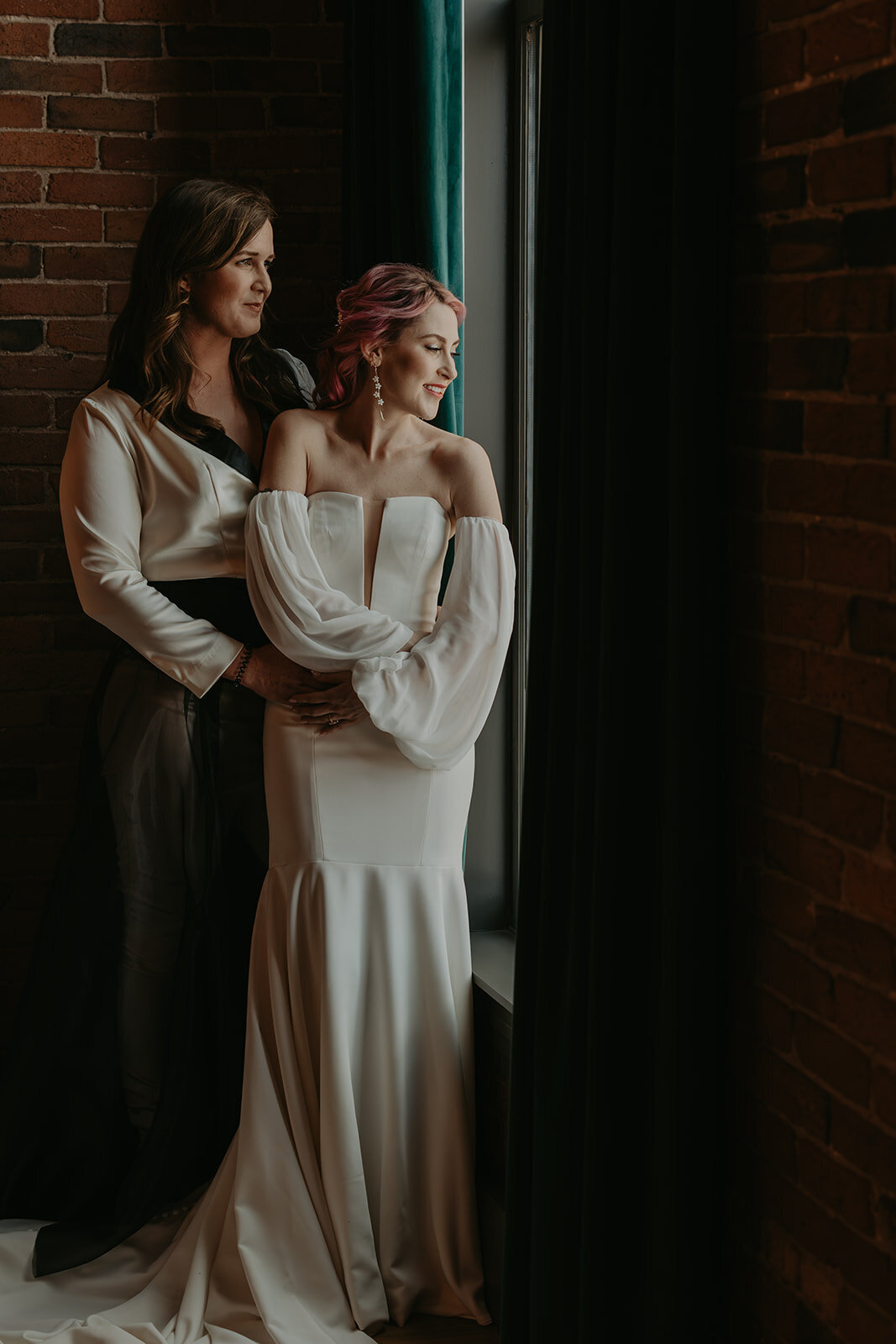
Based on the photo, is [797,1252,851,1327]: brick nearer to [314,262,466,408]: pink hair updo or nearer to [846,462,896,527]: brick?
[846,462,896,527]: brick

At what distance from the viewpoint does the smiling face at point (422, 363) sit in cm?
229

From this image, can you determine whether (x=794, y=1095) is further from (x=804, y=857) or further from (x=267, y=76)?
(x=267, y=76)

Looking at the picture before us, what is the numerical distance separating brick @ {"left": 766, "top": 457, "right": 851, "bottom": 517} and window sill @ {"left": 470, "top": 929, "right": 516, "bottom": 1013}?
52.9 inches

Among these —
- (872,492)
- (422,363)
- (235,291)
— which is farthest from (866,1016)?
(235,291)

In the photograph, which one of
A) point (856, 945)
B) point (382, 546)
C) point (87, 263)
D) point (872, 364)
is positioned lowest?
point (856, 945)

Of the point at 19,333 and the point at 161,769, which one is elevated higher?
the point at 19,333

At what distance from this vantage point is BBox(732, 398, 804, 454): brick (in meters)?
1.37

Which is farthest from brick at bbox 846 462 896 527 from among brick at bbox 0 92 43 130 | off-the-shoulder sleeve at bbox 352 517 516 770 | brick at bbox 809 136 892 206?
brick at bbox 0 92 43 130

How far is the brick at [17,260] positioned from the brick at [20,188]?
0.32ft

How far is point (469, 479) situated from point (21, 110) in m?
1.54

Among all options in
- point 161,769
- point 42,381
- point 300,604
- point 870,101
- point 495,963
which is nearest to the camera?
point 870,101

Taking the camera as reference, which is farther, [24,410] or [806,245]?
→ [24,410]

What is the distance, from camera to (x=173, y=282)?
2465 mm

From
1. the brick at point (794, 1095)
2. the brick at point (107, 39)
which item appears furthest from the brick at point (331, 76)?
the brick at point (794, 1095)
